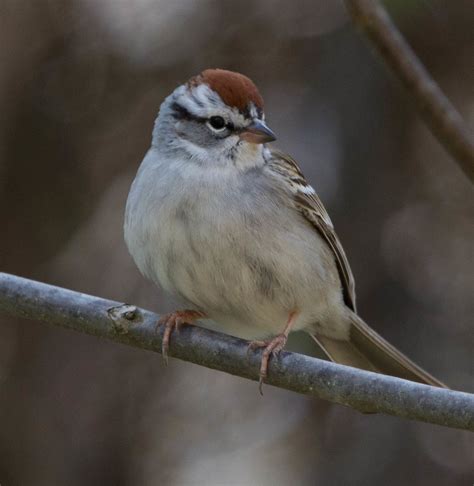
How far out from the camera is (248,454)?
6.14 m

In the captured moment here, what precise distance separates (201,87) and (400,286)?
1950mm

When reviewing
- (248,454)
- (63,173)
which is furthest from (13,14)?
(248,454)

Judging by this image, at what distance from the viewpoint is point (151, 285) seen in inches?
231

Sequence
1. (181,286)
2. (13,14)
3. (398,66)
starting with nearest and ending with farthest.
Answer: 1. (398,66)
2. (181,286)
3. (13,14)

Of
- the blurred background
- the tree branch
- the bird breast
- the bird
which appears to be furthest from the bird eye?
the blurred background

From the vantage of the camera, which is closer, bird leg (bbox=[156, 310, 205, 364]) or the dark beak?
bird leg (bbox=[156, 310, 205, 364])

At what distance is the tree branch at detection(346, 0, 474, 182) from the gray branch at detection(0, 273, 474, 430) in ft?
2.38

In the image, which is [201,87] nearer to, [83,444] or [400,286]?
[400,286]

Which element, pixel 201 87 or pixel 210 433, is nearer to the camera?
pixel 201 87

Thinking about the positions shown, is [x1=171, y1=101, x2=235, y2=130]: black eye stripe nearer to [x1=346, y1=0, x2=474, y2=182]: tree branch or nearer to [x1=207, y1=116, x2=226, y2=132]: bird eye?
[x1=207, y1=116, x2=226, y2=132]: bird eye

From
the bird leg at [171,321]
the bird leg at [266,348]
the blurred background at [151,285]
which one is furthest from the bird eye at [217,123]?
the blurred background at [151,285]

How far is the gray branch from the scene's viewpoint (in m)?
3.10

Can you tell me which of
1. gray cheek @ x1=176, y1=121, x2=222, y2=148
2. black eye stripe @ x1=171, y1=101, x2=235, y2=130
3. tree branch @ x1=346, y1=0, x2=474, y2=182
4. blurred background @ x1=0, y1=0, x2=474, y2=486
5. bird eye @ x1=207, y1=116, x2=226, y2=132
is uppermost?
tree branch @ x1=346, y1=0, x2=474, y2=182

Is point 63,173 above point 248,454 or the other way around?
above
